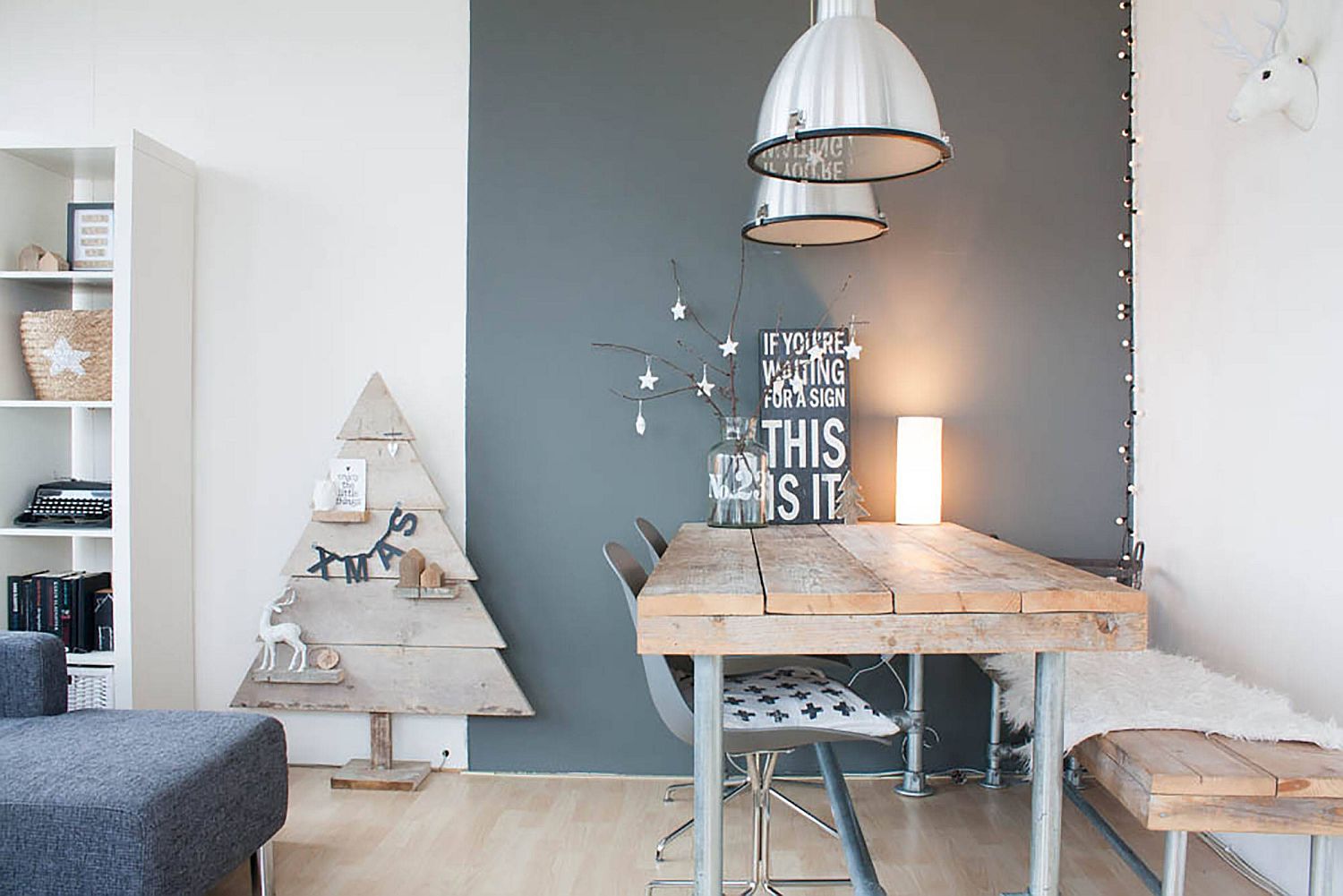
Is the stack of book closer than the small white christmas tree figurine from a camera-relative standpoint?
Yes

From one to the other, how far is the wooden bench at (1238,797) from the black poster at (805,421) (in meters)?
1.69

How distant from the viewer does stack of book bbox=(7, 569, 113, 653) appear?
335cm

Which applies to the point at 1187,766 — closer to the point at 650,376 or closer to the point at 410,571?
the point at 650,376

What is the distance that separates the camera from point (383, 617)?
3.50m

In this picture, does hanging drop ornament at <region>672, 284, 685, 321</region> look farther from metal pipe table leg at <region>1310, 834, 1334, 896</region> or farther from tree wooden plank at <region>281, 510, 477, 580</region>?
metal pipe table leg at <region>1310, 834, 1334, 896</region>

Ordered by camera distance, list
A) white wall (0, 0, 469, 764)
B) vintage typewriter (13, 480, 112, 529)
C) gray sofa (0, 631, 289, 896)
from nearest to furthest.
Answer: gray sofa (0, 631, 289, 896)
vintage typewriter (13, 480, 112, 529)
white wall (0, 0, 469, 764)

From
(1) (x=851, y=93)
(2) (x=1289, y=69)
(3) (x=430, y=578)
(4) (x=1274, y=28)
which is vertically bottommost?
(3) (x=430, y=578)

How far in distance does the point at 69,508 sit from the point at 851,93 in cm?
281

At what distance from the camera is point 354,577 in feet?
11.5

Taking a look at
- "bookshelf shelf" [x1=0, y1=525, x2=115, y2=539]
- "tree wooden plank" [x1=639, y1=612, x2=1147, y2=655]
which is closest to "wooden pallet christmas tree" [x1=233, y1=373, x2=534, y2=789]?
"bookshelf shelf" [x1=0, y1=525, x2=115, y2=539]

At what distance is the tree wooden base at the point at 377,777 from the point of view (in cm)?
343

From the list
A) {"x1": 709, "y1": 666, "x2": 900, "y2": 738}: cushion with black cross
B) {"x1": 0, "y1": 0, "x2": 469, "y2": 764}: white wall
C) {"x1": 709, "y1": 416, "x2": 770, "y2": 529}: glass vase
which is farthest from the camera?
{"x1": 0, "y1": 0, "x2": 469, "y2": 764}: white wall

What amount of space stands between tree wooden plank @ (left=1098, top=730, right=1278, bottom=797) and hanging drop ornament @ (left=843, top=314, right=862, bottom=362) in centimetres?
175

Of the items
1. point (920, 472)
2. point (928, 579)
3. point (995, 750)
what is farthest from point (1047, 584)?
point (995, 750)
